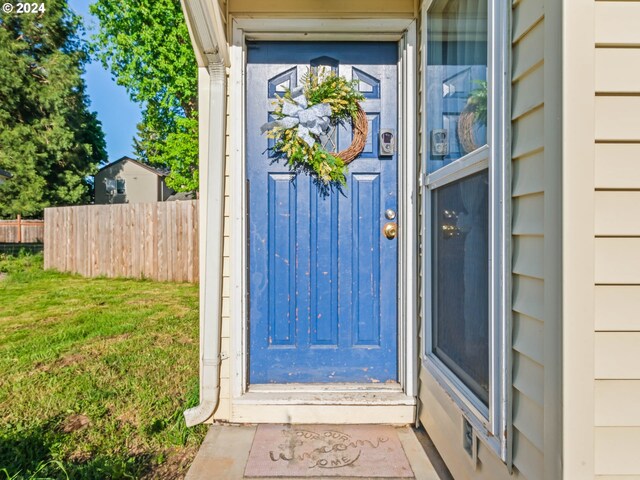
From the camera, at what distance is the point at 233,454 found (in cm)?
171

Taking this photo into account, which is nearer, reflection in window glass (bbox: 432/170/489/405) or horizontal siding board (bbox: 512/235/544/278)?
horizontal siding board (bbox: 512/235/544/278)

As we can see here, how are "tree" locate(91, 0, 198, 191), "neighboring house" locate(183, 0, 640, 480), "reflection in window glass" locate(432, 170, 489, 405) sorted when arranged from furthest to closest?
1. "tree" locate(91, 0, 198, 191)
2. "reflection in window glass" locate(432, 170, 489, 405)
3. "neighboring house" locate(183, 0, 640, 480)

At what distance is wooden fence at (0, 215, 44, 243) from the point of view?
42.7 feet

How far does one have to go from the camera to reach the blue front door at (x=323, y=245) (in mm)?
2078

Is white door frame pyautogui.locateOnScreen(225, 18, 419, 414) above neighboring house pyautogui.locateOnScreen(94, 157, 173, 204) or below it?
below

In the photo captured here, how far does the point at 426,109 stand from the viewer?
1894mm

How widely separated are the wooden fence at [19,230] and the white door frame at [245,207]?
48.2ft

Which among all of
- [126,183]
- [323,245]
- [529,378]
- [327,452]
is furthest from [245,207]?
[126,183]

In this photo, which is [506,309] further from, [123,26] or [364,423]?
[123,26]
